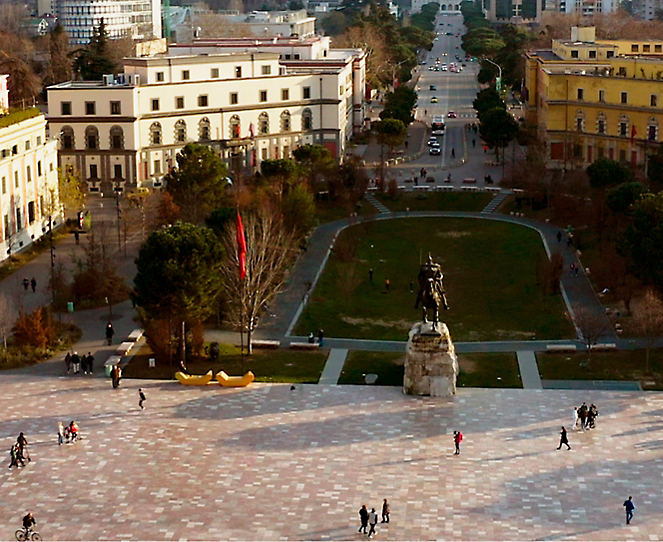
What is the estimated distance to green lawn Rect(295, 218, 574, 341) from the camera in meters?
57.6

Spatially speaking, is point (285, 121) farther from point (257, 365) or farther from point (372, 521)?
point (372, 521)

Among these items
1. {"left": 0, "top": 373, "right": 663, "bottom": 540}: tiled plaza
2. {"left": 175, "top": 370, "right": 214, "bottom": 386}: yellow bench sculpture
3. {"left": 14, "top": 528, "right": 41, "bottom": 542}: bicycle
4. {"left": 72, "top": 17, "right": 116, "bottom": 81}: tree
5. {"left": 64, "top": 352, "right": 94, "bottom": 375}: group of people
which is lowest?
{"left": 0, "top": 373, "right": 663, "bottom": 540}: tiled plaza

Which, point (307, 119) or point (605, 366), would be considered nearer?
point (605, 366)

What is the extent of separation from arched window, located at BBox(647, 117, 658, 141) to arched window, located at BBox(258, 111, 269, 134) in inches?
1172

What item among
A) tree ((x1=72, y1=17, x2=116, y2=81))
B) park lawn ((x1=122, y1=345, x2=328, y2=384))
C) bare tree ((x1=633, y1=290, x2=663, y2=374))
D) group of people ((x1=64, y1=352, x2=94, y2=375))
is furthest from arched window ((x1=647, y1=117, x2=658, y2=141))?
group of people ((x1=64, y1=352, x2=94, y2=375))

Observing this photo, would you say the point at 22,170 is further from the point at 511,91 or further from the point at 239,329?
the point at 511,91

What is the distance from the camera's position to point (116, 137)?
292 feet

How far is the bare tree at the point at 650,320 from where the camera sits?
50.3 meters

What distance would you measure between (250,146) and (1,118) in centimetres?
2970

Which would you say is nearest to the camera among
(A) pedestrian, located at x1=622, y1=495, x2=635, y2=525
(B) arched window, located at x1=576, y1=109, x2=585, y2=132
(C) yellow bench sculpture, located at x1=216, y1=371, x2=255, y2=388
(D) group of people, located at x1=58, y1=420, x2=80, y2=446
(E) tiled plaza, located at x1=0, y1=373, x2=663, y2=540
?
(A) pedestrian, located at x1=622, y1=495, x2=635, y2=525

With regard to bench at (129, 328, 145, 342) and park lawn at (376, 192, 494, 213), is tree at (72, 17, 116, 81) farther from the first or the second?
bench at (129, 328, 145, 342)

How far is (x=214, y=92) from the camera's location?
308 ft

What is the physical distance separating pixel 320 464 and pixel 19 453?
32.5ft

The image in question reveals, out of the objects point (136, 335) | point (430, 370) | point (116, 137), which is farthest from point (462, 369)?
point (116, 137)
